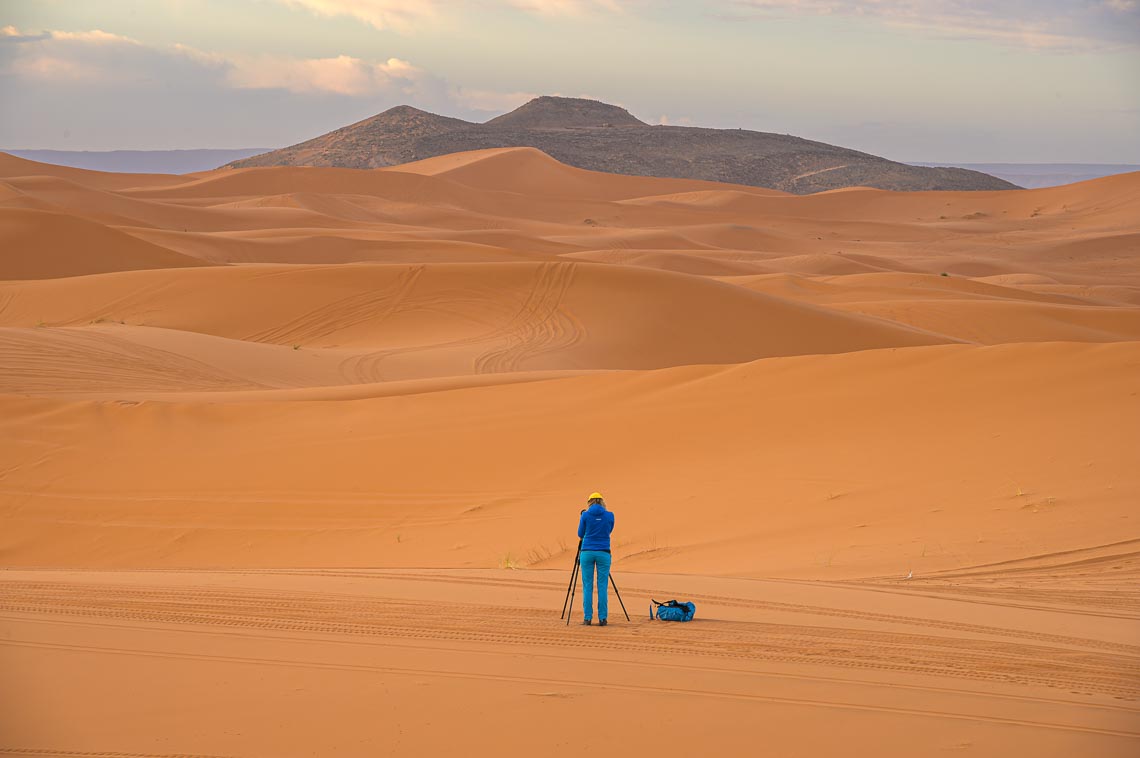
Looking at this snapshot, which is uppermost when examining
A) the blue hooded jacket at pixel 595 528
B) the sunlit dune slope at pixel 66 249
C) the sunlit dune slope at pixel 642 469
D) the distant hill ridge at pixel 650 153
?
the distant hill ridge at pixel 650 153

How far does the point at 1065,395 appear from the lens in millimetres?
12656

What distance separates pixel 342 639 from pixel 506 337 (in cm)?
1930

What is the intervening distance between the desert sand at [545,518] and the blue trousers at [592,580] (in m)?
0.22

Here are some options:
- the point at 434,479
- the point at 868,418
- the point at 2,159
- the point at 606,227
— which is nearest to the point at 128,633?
the point at 434,479

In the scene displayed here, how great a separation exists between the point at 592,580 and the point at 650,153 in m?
102

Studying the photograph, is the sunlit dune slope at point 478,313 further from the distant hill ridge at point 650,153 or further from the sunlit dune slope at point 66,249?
the distant hill ridge at point 650,153

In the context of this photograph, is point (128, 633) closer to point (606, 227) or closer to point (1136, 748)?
point (1136, 748)

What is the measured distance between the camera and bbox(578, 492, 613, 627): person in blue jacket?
6.73m

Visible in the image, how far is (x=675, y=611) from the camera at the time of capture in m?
6.74

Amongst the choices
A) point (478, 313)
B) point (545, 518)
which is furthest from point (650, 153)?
point (545, 518)

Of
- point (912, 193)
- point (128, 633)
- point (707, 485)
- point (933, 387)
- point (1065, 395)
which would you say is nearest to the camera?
point (128, 633)

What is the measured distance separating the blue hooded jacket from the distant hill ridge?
92.8 metres

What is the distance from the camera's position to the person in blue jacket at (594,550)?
265 inches

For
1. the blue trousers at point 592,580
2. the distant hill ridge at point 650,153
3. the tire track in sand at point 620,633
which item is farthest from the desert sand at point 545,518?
the distant hill ridge at point 650,153
